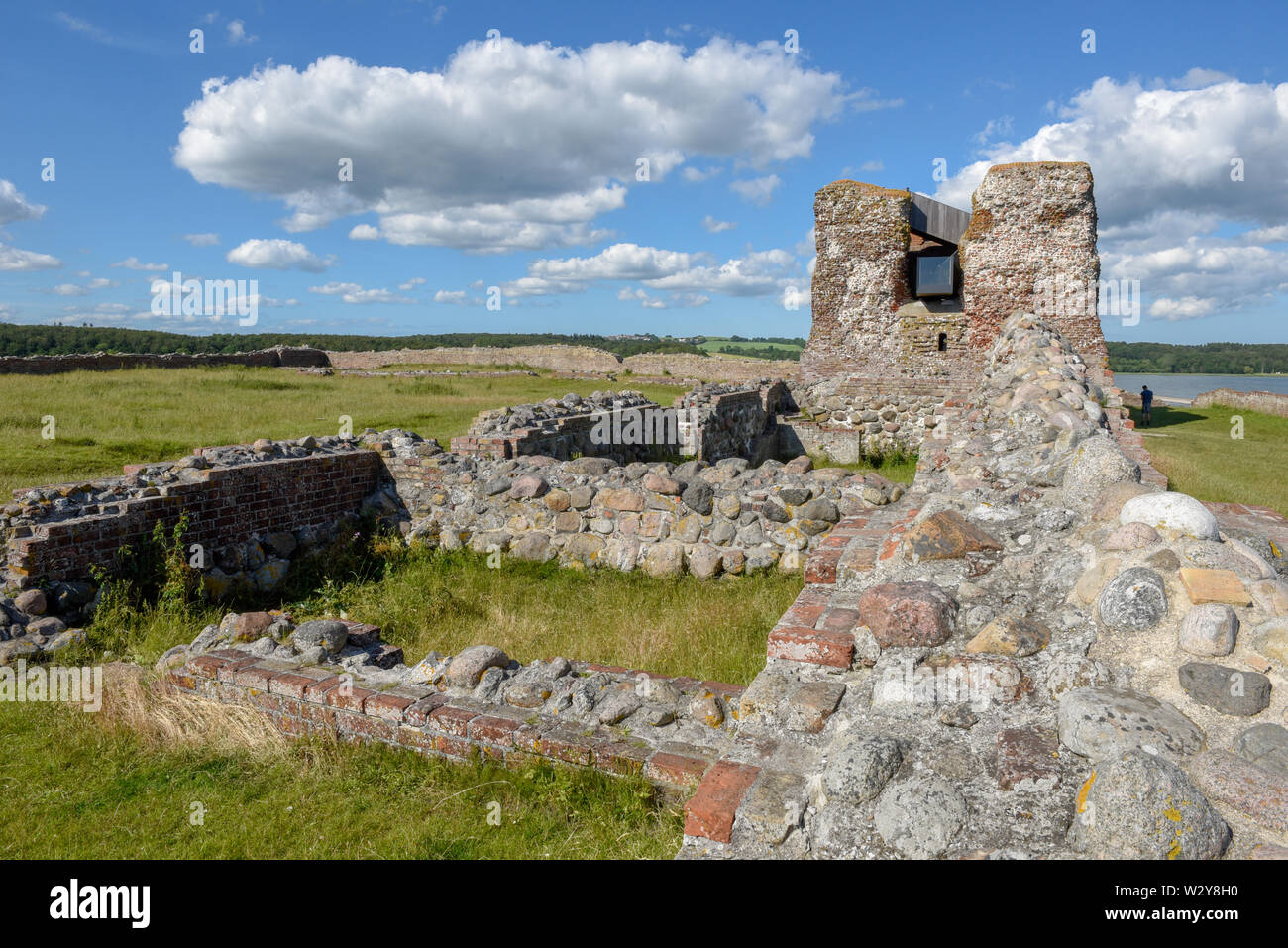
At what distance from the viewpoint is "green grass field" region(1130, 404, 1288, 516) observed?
371 inches

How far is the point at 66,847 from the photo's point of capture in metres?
3.05

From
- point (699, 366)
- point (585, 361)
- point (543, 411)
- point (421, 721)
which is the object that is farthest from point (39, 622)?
point (585, 361)

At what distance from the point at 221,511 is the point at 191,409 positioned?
1181 cm

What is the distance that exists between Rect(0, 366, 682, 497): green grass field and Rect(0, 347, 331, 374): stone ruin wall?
231 centimetres

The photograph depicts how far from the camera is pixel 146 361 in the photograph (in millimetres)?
27516

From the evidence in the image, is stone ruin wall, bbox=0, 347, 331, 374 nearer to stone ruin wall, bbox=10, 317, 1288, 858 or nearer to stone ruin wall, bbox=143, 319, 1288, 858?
stone ruin wall, bbox=10, 317, 1288, 858

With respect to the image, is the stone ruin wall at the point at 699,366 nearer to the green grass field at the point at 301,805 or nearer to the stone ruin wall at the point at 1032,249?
the stone ruin wall at the point at 1032,249

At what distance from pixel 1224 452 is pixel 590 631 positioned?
14644 millimetres

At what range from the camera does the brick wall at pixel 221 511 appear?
548 centimetres

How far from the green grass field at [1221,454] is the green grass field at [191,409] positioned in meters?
12.1

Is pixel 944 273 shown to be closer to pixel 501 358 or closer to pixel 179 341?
pixel 501 358

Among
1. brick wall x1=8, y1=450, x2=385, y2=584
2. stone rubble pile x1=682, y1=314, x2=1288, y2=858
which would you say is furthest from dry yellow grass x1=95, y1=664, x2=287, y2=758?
stone rubble pile x1=682, y1=314, x2=1288, y2=858
